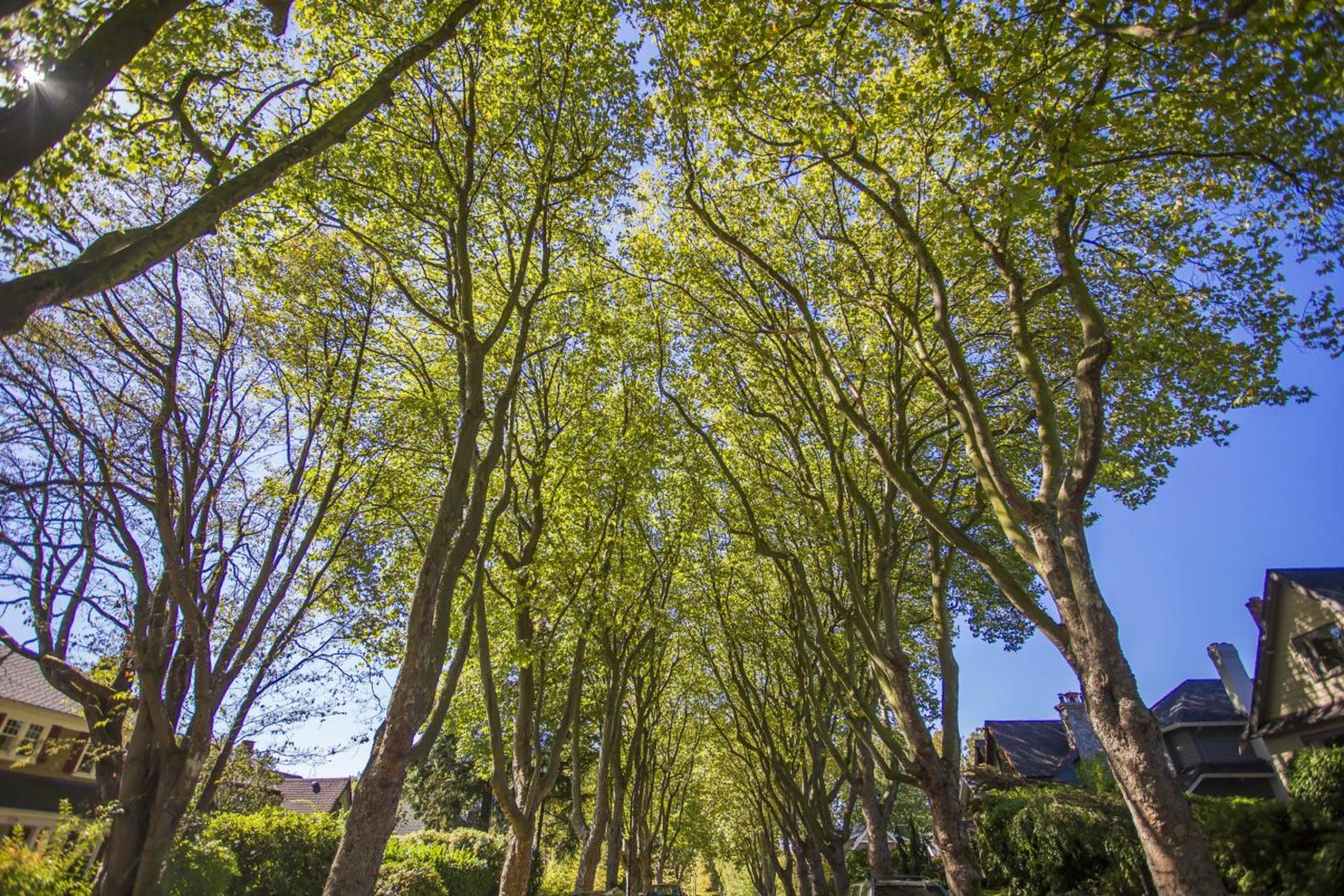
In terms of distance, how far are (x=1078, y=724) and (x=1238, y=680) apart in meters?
6.50

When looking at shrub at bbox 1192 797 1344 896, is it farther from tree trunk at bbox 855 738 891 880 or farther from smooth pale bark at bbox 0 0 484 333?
smooth pale bark at bbox 0 0 484 333

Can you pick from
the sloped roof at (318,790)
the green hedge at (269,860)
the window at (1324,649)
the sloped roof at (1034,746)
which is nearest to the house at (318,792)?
the sloped roof at (318,790)

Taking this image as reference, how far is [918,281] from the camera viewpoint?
36.0ft

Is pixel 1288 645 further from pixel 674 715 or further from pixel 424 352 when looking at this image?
pixel 424 352

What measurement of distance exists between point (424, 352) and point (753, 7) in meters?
9.06

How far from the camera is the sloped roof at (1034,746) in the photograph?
A: 3422 cm

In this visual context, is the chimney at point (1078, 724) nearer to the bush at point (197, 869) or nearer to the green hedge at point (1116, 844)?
the green hedge at point (1116, 844)

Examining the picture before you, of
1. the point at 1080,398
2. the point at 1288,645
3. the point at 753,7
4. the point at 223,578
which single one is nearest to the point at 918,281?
the point at 1080,398

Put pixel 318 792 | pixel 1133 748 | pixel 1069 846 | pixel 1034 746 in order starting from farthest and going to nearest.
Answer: pixel 318 792
pixel 1034 746
pixel 1069 846
pixel 1133 748

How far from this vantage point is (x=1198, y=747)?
2714 cm

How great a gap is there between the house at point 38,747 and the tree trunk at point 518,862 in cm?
1725

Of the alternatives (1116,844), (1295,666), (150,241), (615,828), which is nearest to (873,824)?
(1116,844)

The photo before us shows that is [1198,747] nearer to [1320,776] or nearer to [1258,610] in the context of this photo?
[1258,610]

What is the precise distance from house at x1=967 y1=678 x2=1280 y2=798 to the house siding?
107 inches
